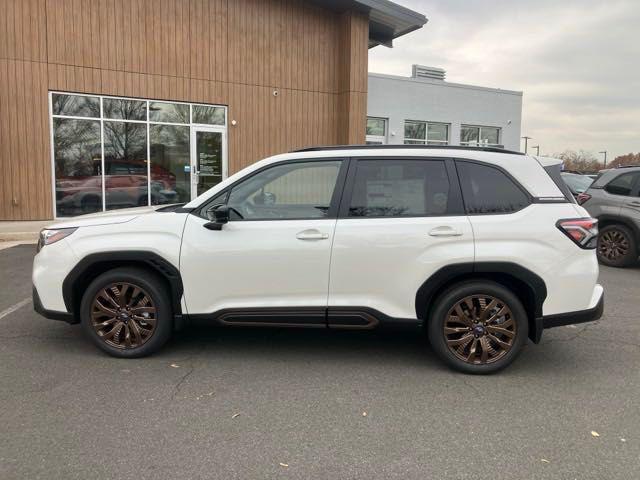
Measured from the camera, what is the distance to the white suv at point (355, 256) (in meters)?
4.22

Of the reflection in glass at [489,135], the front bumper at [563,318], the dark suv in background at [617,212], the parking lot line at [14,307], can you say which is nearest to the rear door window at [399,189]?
the front bumper at [563,318]

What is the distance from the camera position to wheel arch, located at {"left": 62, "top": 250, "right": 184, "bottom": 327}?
4.41m

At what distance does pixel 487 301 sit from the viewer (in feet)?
14.0

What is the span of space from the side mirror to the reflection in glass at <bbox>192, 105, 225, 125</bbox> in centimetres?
1064

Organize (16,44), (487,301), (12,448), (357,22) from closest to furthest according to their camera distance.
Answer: (12,448)
(487,301)
(16,44)
(357,22)

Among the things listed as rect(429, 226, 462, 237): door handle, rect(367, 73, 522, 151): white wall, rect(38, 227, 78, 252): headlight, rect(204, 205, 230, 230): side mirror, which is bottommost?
rect(38, 227, 78, 252): headlight

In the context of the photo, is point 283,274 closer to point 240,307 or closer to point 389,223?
point 240,307

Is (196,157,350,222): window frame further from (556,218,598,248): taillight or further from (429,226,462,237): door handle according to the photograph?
(556,218,598,248): taillight

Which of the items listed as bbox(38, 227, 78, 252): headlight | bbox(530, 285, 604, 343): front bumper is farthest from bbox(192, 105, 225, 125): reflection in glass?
bbox(530, 285, 604, 343): front bumper

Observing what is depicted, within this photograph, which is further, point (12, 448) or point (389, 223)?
point (389, 223)

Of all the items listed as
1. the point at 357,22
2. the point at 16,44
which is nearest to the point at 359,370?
the point at 16,44

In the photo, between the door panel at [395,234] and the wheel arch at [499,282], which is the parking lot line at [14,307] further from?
the wheel arch at [499,282]

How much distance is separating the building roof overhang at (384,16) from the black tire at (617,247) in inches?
354

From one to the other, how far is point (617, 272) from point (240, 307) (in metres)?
7.22
